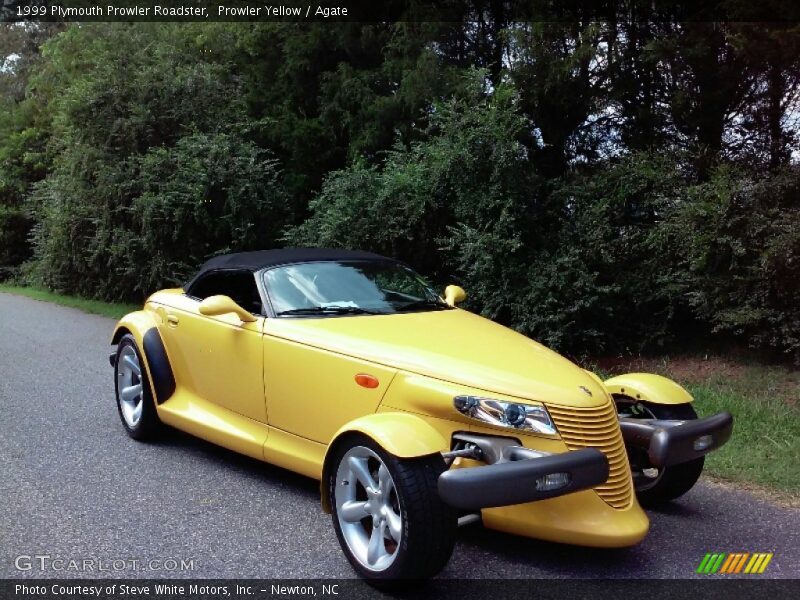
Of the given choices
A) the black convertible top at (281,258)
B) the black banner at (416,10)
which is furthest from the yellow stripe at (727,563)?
the black banner at (416,10)

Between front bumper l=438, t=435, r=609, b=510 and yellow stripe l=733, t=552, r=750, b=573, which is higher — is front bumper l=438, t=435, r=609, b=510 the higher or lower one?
the higher one

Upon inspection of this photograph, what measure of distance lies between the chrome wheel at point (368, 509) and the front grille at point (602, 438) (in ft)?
2.83

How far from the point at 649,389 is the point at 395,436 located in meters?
1.89

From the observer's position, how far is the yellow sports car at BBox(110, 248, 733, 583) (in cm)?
346

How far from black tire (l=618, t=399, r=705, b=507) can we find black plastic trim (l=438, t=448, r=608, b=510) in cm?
131

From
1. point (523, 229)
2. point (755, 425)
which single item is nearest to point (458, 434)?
point (755, 425)

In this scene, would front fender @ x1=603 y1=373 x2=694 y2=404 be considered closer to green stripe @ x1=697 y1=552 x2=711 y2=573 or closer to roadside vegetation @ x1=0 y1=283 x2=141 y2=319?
green stripe @ x1=697 y1=552 x2=711 y2=573

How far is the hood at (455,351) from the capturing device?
388cm

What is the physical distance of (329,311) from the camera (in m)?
4.93

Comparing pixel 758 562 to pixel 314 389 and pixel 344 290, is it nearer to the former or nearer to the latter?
pixel 314 389

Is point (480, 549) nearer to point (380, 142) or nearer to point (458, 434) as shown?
point (458, 434)

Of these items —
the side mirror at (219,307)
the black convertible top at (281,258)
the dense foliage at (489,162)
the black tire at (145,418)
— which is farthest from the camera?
the dense foliage at (489,162)

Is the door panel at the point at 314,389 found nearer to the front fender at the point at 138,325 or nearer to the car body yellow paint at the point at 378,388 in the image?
the car body yellow paint at the point at 378,388

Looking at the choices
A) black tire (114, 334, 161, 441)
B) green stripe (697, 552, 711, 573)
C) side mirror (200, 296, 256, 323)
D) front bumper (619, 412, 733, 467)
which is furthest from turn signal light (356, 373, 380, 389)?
black tire (114, 334, 161, 441)
